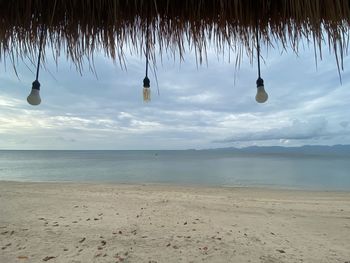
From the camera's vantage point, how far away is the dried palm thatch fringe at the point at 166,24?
142cm

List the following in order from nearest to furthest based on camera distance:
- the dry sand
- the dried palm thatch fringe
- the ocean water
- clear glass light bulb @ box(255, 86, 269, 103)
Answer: the dried palm thatch fringe
clear glass light bulb @ box(255, 86, 269, 103)
the dry sand
the ocean water

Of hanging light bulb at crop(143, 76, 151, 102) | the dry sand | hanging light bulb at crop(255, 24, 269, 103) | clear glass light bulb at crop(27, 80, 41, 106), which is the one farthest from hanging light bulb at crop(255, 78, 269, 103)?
the dry sand

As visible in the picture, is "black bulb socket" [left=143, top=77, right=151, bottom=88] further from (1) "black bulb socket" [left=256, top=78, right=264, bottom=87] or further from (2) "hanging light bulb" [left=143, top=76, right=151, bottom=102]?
(1) "black bulb socket" [left=256, top=78, right=264, bottom=87]

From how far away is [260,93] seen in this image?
166cm

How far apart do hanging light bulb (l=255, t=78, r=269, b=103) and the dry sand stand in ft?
8.56

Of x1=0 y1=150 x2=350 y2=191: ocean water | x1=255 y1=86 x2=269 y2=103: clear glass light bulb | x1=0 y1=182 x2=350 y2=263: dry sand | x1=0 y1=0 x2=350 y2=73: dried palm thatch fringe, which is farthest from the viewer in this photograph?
x1=0 y1=150 x2=350 y2=191: ocean water

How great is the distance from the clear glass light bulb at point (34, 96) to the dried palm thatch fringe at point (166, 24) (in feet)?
0.61

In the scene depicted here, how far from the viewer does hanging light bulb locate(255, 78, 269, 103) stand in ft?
5.41

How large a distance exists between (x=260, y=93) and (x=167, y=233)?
12.1 feet

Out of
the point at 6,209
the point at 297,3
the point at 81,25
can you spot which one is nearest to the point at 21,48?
the point at 81,25

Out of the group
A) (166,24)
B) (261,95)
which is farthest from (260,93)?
(166,24)

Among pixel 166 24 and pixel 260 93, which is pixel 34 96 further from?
pixel 260 93

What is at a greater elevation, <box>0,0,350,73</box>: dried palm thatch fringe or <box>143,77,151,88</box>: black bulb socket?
<box>0,0,350,73</box>: dried palm thatch fringe

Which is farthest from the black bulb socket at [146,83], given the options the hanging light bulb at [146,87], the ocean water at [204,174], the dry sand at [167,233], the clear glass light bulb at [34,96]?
the ocean water at [204,174]
